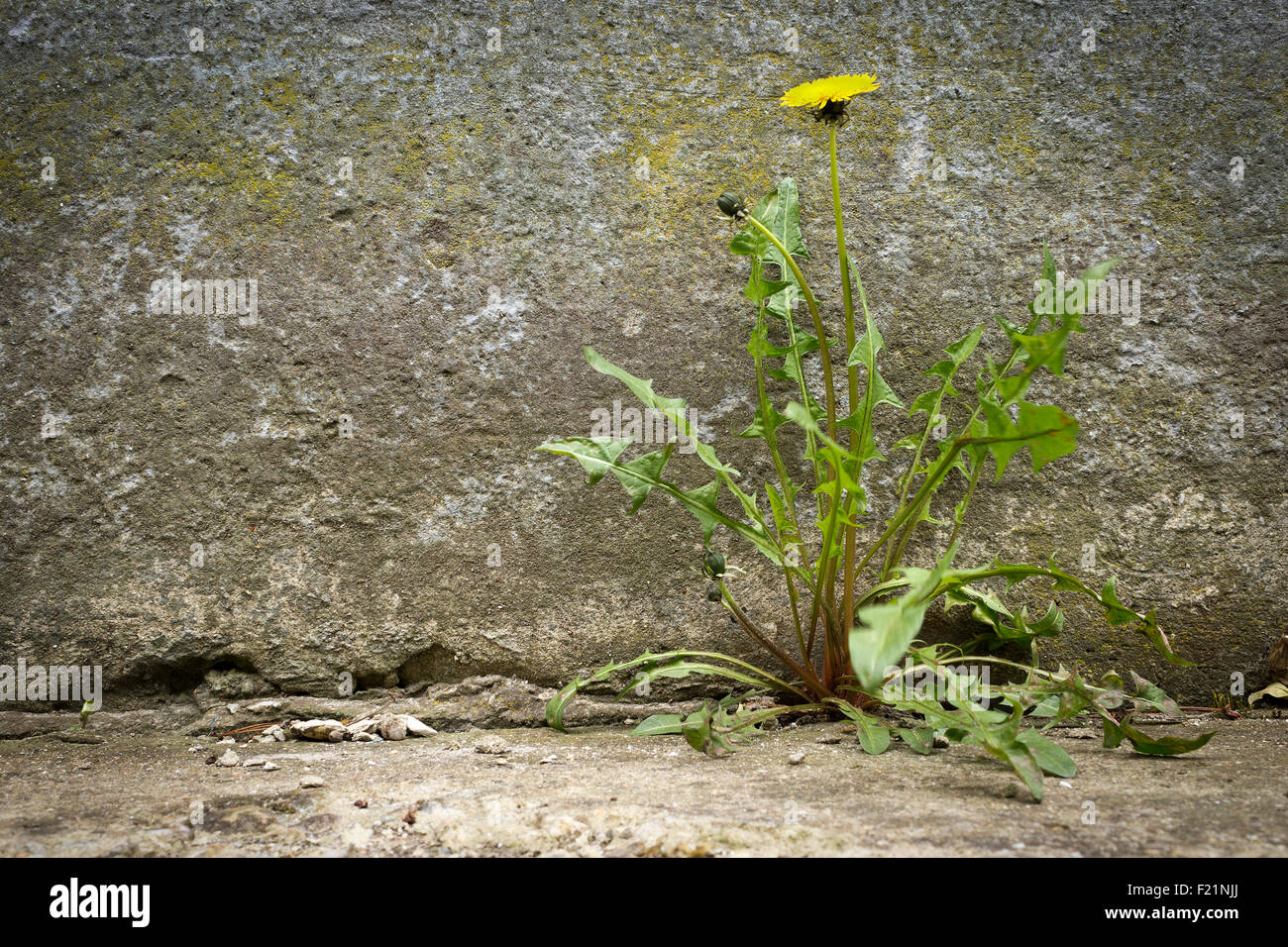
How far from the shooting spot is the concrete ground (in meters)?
1.10

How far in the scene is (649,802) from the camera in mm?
1276

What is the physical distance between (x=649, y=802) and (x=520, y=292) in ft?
4.26

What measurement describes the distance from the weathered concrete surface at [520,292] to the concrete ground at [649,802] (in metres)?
0.35

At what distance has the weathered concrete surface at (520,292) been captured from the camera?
1.95 metres

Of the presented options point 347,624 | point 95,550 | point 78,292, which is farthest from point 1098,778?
point 78,292

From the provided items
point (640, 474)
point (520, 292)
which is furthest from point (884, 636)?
point (520, 292)

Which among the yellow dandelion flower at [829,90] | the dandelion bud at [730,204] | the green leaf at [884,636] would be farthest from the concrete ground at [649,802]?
the yellow dandelion flower at [829,90]

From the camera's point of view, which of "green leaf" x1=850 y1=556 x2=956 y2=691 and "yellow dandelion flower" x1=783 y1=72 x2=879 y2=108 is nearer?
"green leaf" x1=850 y1=556 x2=956 y2=691

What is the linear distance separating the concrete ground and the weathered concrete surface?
352 mm

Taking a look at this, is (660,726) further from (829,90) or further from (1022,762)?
(829,90)

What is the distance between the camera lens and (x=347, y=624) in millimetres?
1947

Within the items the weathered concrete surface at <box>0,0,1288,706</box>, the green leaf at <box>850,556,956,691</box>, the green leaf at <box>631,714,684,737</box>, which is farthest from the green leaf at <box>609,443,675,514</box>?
the green leaf at <box>850,556,956,691</box>

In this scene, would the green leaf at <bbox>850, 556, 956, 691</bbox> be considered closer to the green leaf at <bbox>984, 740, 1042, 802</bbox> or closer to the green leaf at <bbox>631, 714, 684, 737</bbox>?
the green leaf at <bbox>984, 740, 1042, 802</bbox>
